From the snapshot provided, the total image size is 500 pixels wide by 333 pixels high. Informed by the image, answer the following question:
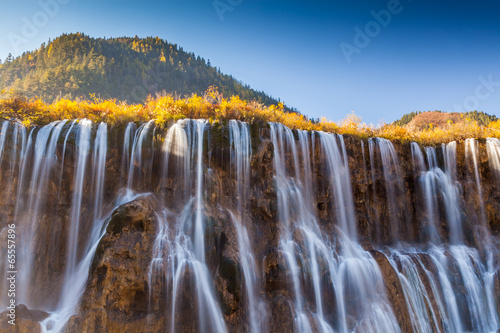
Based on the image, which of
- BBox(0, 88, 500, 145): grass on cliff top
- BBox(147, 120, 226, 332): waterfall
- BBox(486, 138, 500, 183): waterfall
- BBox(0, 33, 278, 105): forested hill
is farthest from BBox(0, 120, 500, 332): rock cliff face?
BBox(0, 33, 278, 105): forested hill

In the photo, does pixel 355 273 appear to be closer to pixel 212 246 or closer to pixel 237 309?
pixel 237 309

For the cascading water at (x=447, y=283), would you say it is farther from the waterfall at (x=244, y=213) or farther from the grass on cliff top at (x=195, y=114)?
the waterfall at (x=244, y=213)

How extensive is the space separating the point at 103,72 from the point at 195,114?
4612cm

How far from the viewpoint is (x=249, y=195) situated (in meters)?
10.2

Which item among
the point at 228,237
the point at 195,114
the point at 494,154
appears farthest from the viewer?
the point at 494,154

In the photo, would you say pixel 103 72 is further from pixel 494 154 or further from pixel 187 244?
pixel 494 154

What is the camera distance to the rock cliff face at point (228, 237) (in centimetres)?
756

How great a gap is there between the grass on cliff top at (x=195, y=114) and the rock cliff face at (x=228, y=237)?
0.85 m

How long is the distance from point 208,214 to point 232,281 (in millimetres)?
2058

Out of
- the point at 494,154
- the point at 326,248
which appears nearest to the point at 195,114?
the point at 326,248

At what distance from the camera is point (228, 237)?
8.83 meters

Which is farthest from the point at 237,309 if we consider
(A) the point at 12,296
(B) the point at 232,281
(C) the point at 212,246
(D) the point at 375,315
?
(A) the point at 12,296

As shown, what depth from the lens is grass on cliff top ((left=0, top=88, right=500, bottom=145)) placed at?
33.4 ft

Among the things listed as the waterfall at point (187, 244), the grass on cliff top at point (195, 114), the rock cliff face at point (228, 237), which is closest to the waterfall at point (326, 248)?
the rock cliff face at point (228, 237)
